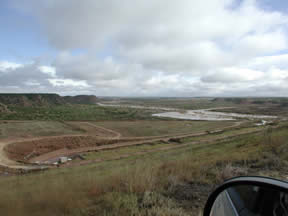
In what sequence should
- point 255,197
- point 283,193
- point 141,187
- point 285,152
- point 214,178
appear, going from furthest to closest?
point 285,152
point 214,178
point 141,187
point 255,197
point 283,193

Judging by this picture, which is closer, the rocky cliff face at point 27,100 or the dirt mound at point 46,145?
the dirt mound at point 46,145

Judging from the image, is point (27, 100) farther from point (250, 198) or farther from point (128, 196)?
point (250, 198)

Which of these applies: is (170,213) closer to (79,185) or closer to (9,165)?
(79,185)

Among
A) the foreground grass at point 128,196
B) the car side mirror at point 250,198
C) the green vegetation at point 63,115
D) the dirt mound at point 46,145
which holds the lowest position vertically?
the dirt mound at point 46,145

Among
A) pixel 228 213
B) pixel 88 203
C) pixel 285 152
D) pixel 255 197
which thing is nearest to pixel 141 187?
pixel 88 203

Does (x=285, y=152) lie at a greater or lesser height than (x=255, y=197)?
lesser

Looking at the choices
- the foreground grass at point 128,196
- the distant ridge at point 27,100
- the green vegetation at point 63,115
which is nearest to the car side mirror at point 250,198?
the foreground grass at point 128,196

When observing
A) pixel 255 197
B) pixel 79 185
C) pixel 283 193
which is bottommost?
pixel 79 185

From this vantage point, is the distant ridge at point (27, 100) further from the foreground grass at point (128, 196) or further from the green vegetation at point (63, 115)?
the foreground grass at point (128, 196)

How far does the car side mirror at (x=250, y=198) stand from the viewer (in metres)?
1.41

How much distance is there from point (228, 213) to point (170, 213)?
175cm

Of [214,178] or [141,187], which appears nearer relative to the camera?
[141,187]

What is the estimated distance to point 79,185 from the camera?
16.8 feet

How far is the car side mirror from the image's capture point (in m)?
1.41
